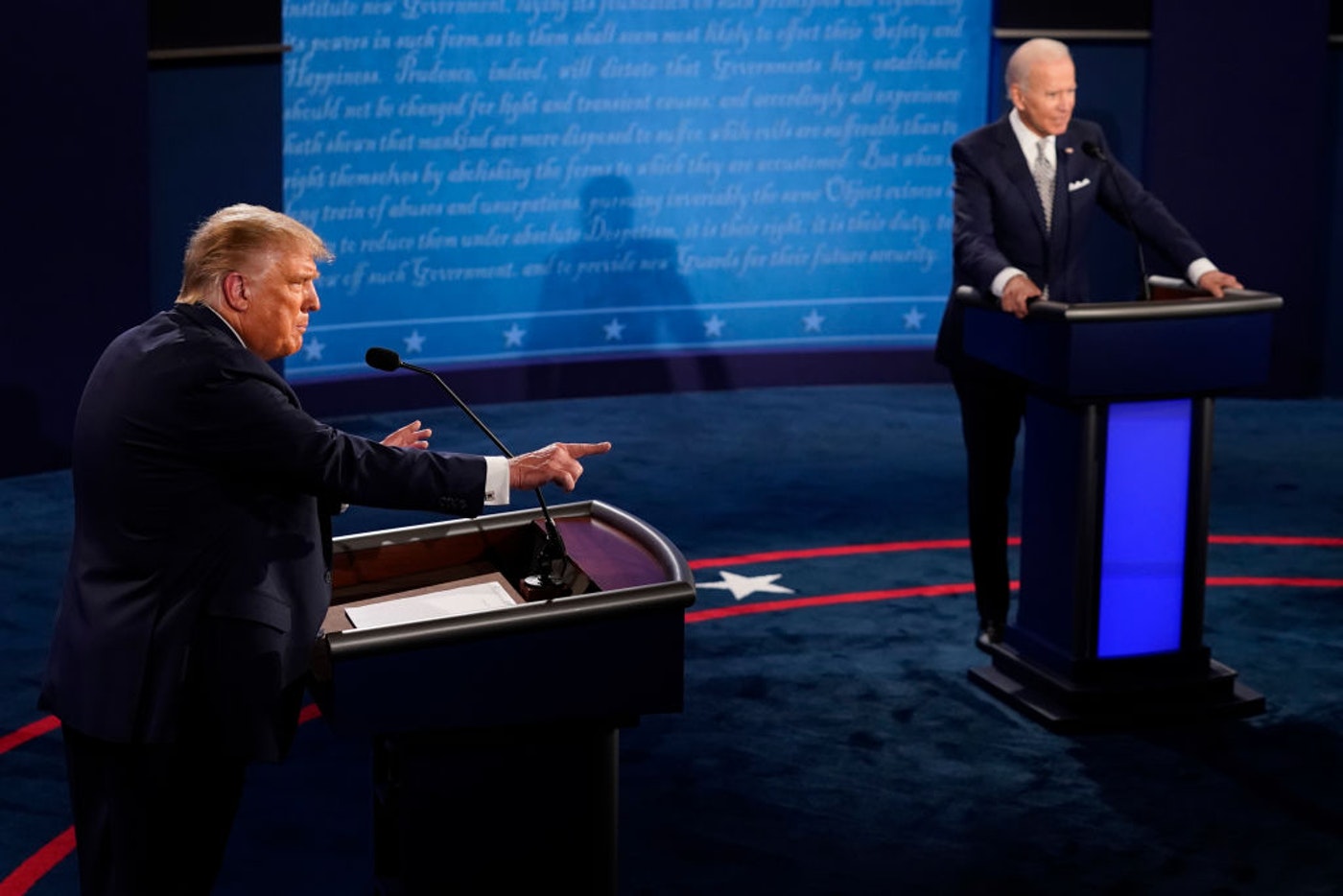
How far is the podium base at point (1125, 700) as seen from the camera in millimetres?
5113

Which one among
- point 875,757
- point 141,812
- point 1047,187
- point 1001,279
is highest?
point 1047,187

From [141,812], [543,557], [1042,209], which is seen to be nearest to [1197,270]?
[1042,209]

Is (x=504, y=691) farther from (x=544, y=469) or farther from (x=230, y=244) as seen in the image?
(x=230, y=244)

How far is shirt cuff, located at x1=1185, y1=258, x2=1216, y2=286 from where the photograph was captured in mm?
5238

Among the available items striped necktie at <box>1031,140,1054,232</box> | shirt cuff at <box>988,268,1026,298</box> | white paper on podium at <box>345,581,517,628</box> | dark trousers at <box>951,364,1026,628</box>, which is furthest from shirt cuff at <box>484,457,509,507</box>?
striped necktie at <box>1031,140,1054,232</box>

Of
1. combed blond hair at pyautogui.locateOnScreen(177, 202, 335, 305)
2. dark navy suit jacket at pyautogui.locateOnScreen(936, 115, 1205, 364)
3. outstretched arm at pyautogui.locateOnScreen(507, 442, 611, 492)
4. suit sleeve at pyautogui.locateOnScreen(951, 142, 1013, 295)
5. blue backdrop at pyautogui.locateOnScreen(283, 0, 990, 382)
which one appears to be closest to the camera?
combed blond hair at pyautogui.locateOnScreen(177, 202, 335, 305)

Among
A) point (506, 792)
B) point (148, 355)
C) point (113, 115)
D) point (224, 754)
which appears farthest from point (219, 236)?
point (113, 115)

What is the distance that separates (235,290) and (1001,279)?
257 centimetres

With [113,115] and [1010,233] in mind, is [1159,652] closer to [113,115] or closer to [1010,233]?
[1010,233]

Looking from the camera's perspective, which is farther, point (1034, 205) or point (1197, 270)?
point (1034, 205)

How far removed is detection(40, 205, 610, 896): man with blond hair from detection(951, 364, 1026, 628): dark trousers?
2685 millimetres

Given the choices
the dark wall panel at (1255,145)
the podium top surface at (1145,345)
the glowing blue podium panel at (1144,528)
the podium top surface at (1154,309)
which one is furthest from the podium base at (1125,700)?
the dark wall panel at (1255,145)

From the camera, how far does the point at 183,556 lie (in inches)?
116

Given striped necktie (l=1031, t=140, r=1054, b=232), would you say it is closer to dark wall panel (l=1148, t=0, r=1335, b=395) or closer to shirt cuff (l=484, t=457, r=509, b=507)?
shirt cuff (l=484, t=457, r=509, b=507)
